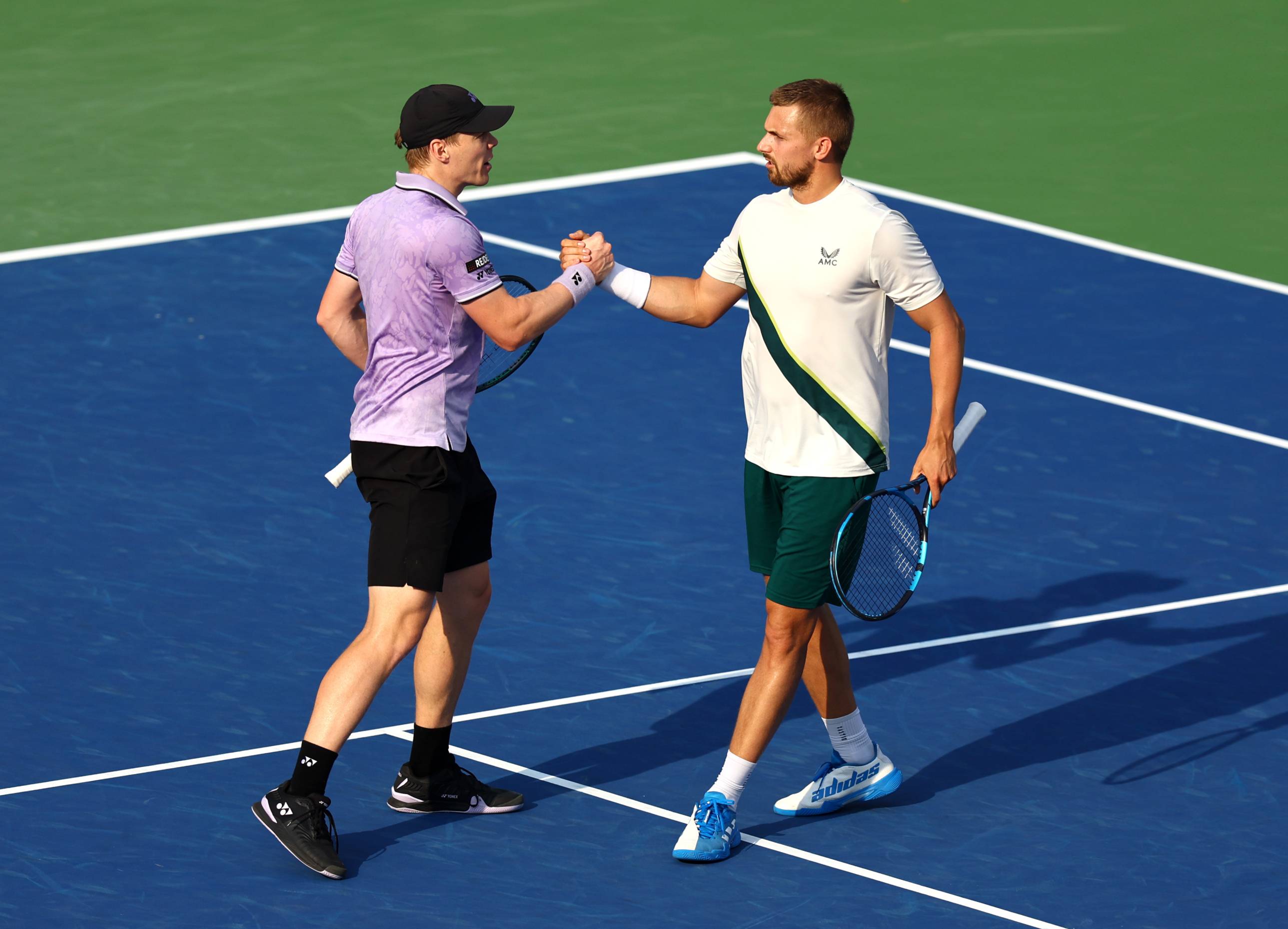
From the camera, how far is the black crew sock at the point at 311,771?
22.8 ft

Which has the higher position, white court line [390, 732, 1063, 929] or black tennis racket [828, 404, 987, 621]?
black tennis racket [828, 404, 987, 621]

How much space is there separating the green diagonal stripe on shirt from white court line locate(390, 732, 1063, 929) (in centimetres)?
127

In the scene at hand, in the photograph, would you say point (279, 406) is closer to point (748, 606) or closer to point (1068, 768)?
point (748, 606)

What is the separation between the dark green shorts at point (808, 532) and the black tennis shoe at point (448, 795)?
3.80 feet

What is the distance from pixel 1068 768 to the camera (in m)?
7.87

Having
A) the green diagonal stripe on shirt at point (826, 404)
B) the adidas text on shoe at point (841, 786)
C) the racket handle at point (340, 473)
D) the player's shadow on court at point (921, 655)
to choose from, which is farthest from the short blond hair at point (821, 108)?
the player's shadow on court at point (921, 655)

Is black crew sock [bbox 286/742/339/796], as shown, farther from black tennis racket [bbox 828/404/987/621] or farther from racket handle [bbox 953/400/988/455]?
racket handle [bbox 953/400/988/455]

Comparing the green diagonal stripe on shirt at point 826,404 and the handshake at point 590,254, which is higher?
the handshake at point 590,254

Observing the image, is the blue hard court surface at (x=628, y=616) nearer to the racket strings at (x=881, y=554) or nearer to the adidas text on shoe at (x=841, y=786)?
the adidas text on shoe at (x=841, y=786)

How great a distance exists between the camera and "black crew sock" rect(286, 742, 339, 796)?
6945 millimetres

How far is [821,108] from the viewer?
7129 mm

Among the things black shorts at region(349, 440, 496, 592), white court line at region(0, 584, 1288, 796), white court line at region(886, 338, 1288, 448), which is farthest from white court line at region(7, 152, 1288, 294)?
black shorts at region(349, 440, 496, 592)

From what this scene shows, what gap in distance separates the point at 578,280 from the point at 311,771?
5.97 feet

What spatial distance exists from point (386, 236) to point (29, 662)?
8.38 feet
